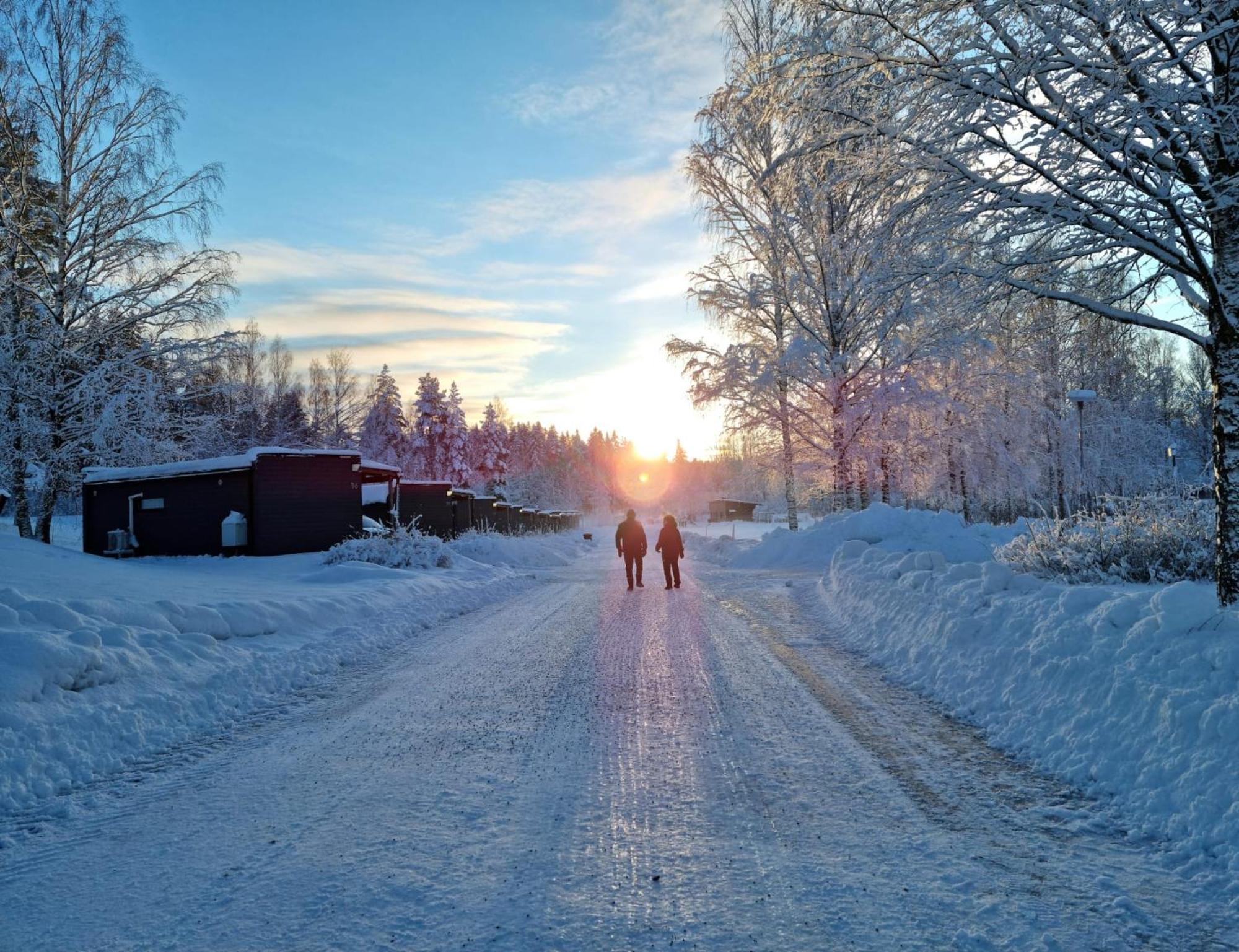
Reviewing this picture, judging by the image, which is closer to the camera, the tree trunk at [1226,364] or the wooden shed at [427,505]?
the tree trunk at [1226,364]

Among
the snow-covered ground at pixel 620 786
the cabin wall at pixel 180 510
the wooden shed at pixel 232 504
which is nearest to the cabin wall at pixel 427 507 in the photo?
the wooden shed at pixel 232 504

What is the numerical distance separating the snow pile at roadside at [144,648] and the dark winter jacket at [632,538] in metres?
4.07

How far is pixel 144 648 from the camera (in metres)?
6.93

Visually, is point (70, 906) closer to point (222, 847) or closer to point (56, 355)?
point (222, 847)

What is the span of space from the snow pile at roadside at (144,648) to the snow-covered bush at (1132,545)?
901cm

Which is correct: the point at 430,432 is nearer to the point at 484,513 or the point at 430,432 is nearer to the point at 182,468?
the point at 484,513

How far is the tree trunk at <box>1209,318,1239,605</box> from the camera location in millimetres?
5602

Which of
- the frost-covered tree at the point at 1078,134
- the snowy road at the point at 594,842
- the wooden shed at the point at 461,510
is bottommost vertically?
the snowy road at the point at 594,842

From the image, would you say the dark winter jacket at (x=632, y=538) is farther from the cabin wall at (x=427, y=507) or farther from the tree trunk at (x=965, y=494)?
the cabin wall at (x=427, y=507)

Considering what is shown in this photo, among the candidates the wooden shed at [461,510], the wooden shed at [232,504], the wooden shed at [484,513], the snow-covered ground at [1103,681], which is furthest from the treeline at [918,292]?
the wooden shed at [484,513]

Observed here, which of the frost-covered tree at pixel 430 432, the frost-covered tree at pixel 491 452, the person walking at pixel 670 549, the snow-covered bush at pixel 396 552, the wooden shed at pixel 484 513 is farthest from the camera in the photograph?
the frost-covered tree at pixel 491 452

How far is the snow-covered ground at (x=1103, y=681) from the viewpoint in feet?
11.8

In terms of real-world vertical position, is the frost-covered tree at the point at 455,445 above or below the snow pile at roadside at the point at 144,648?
above

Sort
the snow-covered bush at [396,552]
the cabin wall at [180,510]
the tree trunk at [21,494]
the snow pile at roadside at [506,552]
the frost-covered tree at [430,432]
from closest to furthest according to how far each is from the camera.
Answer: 1. the snow-covered bush at [396,552]
2. the tree trunk at [21,494]
3. the cabin wall at [180,510]
4. the snow pile at roadside at [506,552]
5. the frost-covered tree at [430,432]
